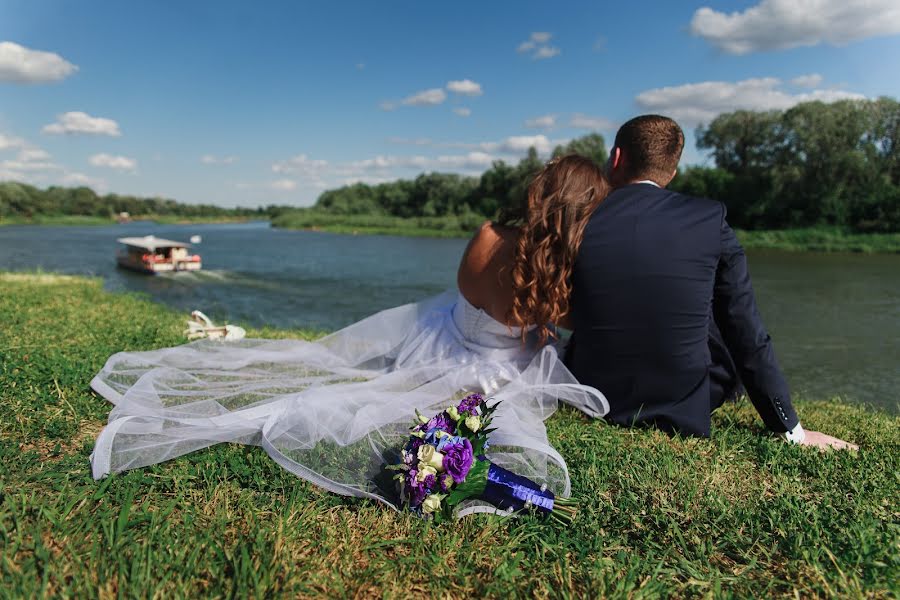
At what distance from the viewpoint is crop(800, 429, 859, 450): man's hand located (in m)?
2.73

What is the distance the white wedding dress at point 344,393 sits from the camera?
2336 millimetres

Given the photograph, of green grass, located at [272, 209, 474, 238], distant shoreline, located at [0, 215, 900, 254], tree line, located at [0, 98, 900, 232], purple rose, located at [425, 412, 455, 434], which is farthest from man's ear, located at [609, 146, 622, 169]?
green grass, located at [272, 209, 474, 238]

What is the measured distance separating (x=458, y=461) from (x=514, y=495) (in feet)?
0.88

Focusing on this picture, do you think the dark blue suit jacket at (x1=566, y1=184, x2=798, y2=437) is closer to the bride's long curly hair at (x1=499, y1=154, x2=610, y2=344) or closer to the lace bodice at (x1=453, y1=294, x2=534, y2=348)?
the bride's long curly hair at (x1=499, y1=154, x2=610, y2=344)

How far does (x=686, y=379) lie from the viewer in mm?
2789

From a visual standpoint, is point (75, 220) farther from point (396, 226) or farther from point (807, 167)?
point (807, 167)

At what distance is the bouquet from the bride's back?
2.92 feet

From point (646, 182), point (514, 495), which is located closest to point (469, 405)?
point (514, 495)

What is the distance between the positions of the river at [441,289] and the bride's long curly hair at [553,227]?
417 cm

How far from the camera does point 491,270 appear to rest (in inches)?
117

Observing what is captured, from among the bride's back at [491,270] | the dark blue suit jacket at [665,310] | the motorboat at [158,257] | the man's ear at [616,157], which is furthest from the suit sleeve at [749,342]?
the motorboat at [158,257]

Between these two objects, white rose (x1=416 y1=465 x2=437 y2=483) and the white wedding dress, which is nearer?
white rose (x1=416 y1=465 x2=437 y2=483)

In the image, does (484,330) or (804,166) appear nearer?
(484,330)

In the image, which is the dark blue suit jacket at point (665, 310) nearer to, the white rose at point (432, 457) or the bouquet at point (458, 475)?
the bouquet at point (458, 475)
